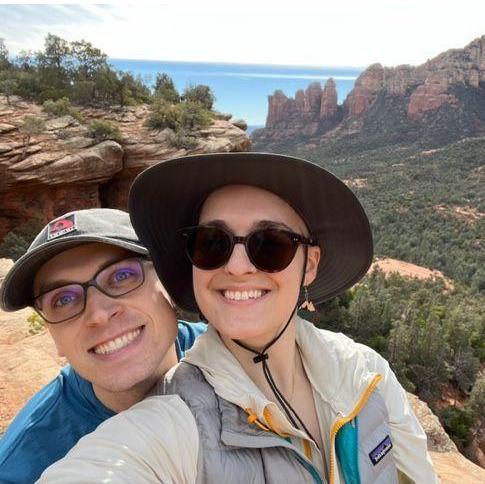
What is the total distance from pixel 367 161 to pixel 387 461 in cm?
6820

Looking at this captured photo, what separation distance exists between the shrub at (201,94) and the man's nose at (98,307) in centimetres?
1876

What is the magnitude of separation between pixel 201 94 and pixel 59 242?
19.3 meters

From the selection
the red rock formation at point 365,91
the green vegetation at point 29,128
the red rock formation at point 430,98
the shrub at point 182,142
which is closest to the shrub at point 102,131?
the green vegetation at point 29,128

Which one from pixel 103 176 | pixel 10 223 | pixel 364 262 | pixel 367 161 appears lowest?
pixel 367 161

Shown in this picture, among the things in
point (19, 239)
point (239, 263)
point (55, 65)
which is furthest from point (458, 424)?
point (55, 65)

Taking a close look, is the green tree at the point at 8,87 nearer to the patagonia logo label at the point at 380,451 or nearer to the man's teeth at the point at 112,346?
the man's teeth at the point at 112,346

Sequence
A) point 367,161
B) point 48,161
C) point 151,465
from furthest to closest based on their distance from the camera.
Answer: point 367,161
point 48,161
point 151,465

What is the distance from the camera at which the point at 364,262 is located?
1.75m

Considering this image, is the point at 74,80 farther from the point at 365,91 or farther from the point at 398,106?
the point at 365,91

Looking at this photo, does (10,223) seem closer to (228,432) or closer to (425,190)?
(228,432)

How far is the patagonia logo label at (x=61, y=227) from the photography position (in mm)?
1429

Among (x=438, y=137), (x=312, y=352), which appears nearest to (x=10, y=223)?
(x=312, y=352)

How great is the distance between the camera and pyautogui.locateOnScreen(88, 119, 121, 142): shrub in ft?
44.1

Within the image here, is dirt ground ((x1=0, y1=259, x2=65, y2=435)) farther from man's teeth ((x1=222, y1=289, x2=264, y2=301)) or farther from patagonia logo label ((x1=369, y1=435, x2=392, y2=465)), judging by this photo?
patagonia logo label ((x1=369, y1=435, x2=392, y2=465))
